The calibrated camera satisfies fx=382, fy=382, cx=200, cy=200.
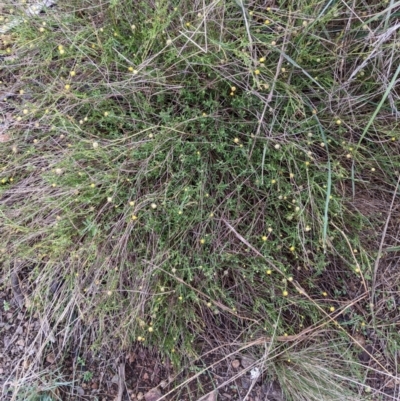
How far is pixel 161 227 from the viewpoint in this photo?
1470 mm

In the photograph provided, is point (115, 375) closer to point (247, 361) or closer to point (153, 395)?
point (153, 395)

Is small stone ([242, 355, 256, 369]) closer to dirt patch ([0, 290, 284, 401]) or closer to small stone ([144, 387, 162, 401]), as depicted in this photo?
dirt patch ([0, 290, 284, 401])

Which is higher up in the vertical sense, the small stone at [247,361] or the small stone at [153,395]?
the small stone at [153,395]

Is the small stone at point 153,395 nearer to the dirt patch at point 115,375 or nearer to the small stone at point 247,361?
the dirt patch at point 115,375

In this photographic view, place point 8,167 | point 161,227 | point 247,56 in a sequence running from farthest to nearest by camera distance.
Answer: point 8,167 → point 161,227 → point 247,56

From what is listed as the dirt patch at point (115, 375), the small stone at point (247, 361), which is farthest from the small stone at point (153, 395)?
the small stone at point (247, 361)

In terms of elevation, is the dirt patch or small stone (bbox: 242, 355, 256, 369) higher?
the dirt patch

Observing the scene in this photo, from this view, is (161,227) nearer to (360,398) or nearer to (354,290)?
(354,290)

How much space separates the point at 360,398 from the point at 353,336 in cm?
22

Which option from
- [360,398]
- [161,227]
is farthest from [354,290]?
[161,227]

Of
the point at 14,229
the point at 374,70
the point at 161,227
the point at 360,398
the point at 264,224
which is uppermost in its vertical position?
the point at 374,70

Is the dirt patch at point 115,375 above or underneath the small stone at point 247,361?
above

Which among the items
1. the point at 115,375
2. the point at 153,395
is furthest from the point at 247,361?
the point at 115,375

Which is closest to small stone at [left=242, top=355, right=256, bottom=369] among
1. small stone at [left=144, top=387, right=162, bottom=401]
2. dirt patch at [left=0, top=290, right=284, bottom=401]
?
dirt patch at [left=0, top=290, right=284, bottom=401]
